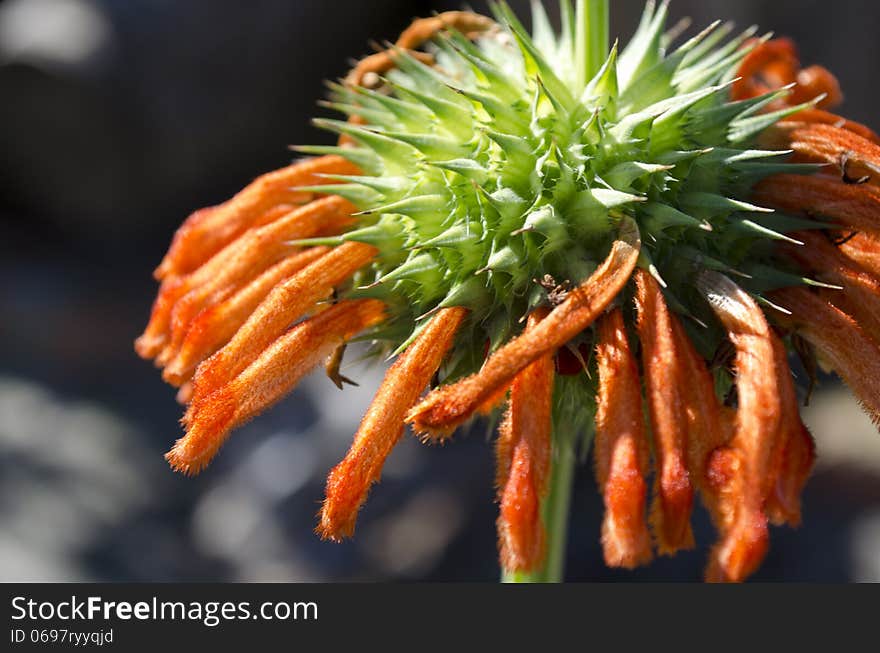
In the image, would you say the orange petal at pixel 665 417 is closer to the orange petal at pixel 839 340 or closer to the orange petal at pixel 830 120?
the orange petal at pixel 839 340

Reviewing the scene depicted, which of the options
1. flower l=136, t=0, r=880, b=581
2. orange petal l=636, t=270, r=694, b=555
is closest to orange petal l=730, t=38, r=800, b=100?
flower l=136, t=0, r=880, b=581

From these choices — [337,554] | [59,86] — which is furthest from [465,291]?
[59,86]

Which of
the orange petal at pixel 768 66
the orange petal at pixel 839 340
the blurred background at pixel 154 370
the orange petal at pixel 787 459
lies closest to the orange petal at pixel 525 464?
the orange petal at pixel 787 459

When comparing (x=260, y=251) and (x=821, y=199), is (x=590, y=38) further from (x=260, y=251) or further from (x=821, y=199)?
(x=260, y=251)

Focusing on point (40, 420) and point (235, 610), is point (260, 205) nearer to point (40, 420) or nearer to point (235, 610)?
point (235, 610)

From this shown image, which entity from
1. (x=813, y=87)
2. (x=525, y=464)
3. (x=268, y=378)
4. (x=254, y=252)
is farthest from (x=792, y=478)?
(x=254, y=252)

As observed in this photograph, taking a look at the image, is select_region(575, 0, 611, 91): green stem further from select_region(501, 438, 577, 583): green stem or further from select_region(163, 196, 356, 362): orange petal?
select_region(501, 438, 577, 583): green stem
